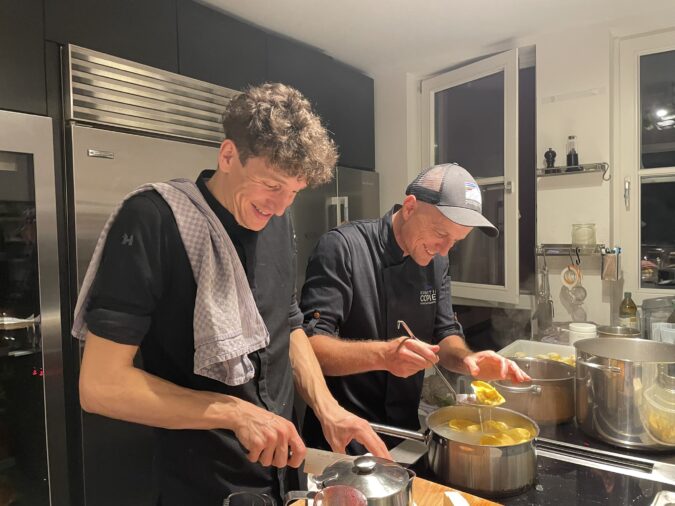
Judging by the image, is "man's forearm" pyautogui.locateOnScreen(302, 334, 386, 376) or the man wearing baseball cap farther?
the man wearing baseball cap

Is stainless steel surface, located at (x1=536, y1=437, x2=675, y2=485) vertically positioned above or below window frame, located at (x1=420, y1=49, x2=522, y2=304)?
below

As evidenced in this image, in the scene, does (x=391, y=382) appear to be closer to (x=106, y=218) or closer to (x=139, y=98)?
(x=106, y=218)

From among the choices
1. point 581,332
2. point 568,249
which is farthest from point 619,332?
point 568,249

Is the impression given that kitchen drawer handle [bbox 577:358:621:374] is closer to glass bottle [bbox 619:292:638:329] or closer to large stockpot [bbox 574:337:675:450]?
large stockpot [bbox 574:337:675:450]

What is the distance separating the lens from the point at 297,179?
38.6 inches

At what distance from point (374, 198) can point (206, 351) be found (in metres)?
2.65

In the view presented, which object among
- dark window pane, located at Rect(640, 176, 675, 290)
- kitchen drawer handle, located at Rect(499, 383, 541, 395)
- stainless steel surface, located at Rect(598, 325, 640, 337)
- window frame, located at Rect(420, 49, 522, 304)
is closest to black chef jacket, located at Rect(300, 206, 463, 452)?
kitchen drawer handle, located at Rect(499, 383, 541, 395)

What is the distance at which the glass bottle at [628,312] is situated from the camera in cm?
256

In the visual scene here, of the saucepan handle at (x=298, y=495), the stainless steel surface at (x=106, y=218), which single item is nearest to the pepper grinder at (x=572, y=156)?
the stainless steel surface at (x=106, y=218)

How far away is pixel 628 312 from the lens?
2582mm

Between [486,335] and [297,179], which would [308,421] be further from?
[486,335]

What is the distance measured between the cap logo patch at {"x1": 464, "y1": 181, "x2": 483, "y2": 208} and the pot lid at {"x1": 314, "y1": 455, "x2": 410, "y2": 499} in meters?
0.88

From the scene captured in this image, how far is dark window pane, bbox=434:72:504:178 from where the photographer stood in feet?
10.1

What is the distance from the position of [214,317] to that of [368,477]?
376mm
